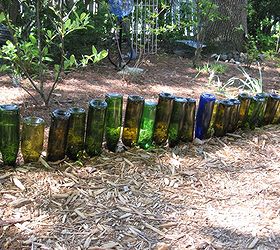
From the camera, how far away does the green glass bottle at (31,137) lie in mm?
2236

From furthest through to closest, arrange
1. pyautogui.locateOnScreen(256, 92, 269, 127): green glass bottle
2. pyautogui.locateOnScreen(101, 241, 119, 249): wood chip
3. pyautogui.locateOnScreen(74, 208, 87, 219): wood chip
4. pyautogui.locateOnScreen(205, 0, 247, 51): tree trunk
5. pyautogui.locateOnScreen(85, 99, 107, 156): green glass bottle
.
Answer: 1. pyautogui.locateOnScreen(205, 0, 247, 51): tree trunk
2. pyautogui.locateOnScreen(256, 92, 269, 127): green glass bottle
3. pyautogui.locateOnScreen(85, 99, 107, 156): green glass bottle
4. pyautogui.locateOnScreen(74, 208, 87, 219): wood chip
5. pyautogui.locateOnScreen(101, 241, 119, 249): wood chip

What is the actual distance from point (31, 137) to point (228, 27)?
5514 millimetres

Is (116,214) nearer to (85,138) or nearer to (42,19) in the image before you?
(85,138)

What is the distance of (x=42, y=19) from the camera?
503 centimetres

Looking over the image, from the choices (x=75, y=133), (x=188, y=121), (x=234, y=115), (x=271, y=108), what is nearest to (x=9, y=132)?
(x=75, y=133)

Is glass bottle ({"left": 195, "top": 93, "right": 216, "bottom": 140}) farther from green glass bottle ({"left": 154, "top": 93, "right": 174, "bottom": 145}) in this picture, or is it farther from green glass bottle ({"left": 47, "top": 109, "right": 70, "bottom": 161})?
green glass bottle ({"left": 47, "top": 109, "right": 70, "bottom": 161})

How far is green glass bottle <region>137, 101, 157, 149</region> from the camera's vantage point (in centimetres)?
264

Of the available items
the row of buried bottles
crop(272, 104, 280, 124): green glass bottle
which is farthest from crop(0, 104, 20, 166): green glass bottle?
crop(272, 104, 280, 124): green glass bottle

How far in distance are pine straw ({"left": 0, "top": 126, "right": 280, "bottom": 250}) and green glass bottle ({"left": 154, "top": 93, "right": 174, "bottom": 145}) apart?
0.13 metres

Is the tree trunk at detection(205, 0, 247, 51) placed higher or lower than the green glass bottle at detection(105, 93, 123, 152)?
higher

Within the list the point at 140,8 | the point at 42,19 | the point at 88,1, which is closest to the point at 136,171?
the point at 42,19

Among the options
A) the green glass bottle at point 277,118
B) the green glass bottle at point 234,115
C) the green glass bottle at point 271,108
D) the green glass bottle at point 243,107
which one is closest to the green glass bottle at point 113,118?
the green glass bottle at point 234,115

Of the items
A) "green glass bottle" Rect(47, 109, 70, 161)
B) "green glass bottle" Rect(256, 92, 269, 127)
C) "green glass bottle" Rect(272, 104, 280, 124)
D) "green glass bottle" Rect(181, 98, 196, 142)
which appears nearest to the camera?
"green glass bottle" Rect(47, 109, 70, 161)

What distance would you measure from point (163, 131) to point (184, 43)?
171 inches
